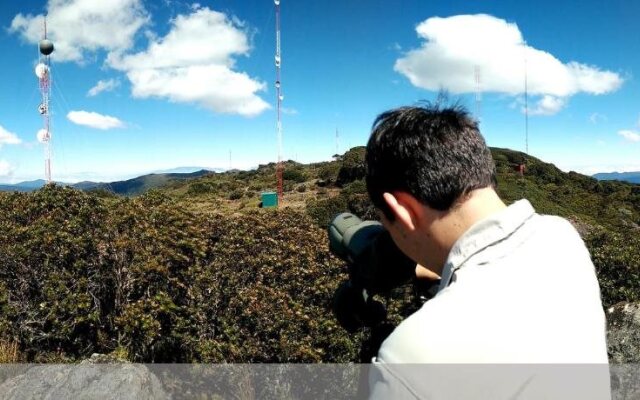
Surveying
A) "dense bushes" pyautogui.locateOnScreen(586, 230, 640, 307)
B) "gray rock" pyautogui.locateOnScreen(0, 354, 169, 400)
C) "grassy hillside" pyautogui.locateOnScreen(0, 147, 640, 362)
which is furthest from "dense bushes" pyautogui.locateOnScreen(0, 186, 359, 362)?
"dense bushes" pyautogui.locateOnScreen(586, 230, 640, 307)

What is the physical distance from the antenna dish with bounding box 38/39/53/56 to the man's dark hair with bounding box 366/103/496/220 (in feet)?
64.2

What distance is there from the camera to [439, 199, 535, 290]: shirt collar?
106 centimetres

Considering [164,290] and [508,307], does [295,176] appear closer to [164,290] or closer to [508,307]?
[164,290]

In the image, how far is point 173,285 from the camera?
24.2 ft

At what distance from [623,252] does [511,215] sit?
8.13 m

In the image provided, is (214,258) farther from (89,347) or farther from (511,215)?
(511,215)

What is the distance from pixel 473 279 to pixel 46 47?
2021 centimetres

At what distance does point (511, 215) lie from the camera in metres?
1.10

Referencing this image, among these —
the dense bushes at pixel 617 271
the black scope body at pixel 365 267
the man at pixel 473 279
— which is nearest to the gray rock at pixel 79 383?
the black scope body at pixel 365 267

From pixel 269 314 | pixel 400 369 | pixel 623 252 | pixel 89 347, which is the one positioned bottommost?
pixel 89 347

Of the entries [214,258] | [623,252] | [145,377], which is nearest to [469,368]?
[145,377]

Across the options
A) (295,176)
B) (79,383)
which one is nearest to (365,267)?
(79,383)

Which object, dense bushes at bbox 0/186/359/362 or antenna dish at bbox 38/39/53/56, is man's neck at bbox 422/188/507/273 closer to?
dense bushes at bbox 0/186/359/362

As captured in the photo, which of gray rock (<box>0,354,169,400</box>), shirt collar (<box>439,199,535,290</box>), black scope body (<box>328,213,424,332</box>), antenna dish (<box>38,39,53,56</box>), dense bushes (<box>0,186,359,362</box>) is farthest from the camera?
antenna dish (<box>38,39,53,56</box>)
